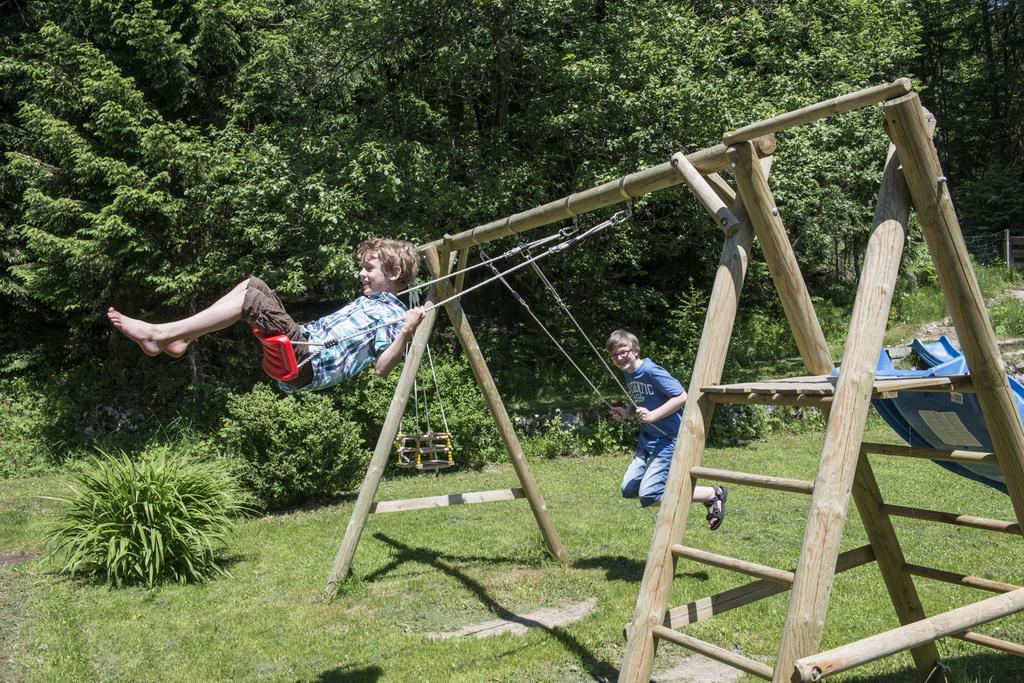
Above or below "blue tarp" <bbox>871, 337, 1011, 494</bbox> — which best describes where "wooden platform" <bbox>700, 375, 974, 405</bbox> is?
above

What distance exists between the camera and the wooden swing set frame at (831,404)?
8.84ft

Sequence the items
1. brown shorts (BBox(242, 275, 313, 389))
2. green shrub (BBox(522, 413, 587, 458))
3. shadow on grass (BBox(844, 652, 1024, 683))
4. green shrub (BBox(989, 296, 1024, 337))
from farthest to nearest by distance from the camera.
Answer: green shrub (BBox(989, 296, 1024, 337)) < green shrub (BBox(522, 413, 587, 458)) < shadow on grass (BBox(844, 652, 1024, 683)) < brown shorts (BBox(242, 275, 313, 389))

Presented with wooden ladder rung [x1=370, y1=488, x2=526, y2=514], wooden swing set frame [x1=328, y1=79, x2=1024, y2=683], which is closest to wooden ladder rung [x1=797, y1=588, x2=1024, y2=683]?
wooden swing set frame [x1=328, y1=79, x2=1024, y2=683]

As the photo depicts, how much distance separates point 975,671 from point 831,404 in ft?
6.38

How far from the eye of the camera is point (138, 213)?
1216cm

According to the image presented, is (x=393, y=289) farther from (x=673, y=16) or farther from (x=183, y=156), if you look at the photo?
(x=673, y=16)

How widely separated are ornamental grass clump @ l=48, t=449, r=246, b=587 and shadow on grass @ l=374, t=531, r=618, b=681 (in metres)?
1.41

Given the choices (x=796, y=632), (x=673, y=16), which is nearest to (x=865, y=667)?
(x=796, y=632)

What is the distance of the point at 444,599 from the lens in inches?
217

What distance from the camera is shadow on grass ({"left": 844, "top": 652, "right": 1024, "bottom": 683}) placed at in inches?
148

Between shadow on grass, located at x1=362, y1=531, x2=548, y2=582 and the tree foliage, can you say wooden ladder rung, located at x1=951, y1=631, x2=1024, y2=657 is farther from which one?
the tree foliage

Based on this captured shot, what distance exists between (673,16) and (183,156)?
771 cm

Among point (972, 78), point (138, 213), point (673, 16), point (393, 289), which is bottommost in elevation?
point (393, 289)

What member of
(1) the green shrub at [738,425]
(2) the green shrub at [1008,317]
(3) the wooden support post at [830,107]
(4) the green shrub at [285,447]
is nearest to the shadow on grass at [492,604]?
(4) the green shrub at [285,447]
